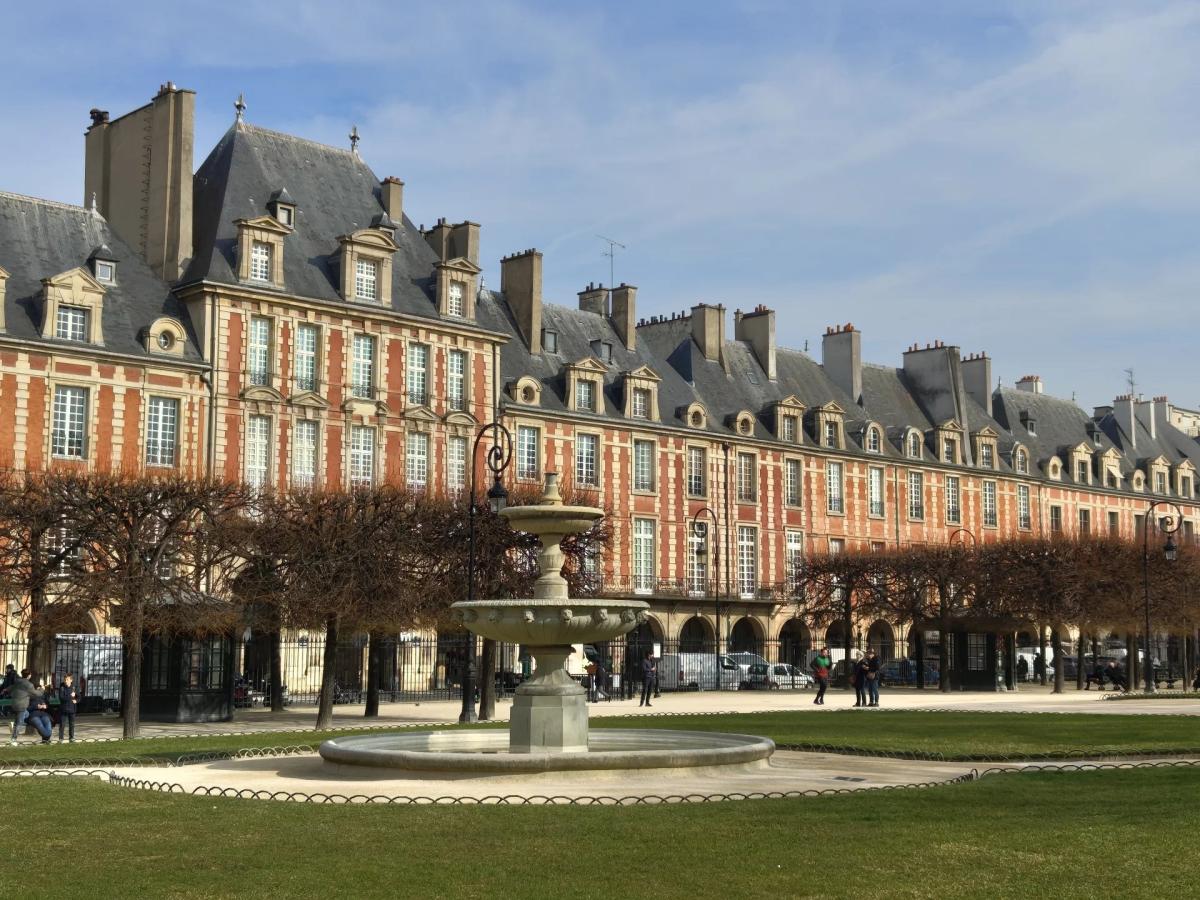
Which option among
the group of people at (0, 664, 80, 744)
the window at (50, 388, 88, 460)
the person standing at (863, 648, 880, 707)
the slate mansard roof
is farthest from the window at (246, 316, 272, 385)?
the group of people at (0, 664, 80, 744)

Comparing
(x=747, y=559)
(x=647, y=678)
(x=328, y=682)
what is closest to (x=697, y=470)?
(x=747, y=559)

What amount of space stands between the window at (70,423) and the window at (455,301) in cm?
1109

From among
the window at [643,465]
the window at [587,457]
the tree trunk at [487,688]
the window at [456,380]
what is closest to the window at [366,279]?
the window at [456,380]

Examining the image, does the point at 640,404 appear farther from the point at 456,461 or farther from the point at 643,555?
the point at 456,461

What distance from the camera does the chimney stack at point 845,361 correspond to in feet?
197

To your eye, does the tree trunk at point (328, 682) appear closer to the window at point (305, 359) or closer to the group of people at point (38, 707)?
the group of people at point (38, 707)

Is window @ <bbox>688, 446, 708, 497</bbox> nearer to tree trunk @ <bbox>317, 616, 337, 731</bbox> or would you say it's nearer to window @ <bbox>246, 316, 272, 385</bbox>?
window @ <bbox>246, 316, 272, 385</bbox>

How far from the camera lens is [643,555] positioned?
161 feet

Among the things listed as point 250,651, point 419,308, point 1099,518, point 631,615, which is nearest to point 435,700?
point 250,651

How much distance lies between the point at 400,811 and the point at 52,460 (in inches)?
1024

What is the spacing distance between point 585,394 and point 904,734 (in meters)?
27.5

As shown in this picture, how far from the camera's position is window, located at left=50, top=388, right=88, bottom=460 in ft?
119

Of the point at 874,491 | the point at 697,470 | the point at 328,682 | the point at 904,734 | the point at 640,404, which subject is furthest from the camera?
the point at 874,491

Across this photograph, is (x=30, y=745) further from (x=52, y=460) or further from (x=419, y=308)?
(x=419, y=308)
